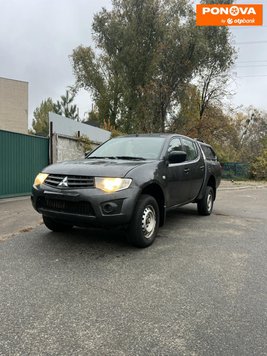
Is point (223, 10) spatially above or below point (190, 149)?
above

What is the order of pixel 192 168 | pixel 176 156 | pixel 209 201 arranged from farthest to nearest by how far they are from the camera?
pixel 209 201 → pixel 192 168 → pixel 176 156

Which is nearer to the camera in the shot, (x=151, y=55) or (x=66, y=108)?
(x=151, y=55)

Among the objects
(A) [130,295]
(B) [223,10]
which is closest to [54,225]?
A: (A) [130,295]

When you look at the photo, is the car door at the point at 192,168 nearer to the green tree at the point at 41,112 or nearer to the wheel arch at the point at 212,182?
the wheel arch at the point at 212,182

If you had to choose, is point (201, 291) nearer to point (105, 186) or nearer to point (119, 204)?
point (119, 204)

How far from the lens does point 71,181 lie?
4398mm

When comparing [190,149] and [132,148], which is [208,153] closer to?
[190,149]

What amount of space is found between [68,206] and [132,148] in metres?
1.84

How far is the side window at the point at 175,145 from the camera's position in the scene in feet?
18.7

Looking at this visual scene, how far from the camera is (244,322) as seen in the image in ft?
9.21

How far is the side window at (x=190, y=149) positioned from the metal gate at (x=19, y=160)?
542 cm

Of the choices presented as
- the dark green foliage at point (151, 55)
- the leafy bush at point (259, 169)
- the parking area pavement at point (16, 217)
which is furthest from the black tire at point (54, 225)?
the leafy bush at point (259, 169)

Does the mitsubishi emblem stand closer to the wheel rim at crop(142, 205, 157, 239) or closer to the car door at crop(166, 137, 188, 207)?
the wheel rim at crop(142, 205, 157, 239)

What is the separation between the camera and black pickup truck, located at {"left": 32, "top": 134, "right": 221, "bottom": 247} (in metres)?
4.22
